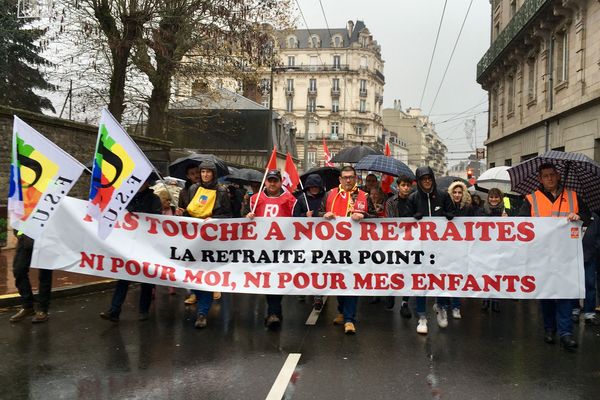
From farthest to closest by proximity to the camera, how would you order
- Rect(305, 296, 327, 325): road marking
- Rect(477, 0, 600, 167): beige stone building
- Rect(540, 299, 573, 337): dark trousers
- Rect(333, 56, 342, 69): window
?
Rect(333, 56, 342, 69): window
Rect(477, 0, 600, 167): beige stone building
Rect(305, 296, 327, 325): road marking
Rect(540, 299, 573, 337): dark trousers

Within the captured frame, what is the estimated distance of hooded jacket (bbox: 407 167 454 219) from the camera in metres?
6.39

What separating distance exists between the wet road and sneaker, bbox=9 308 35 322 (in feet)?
0.44

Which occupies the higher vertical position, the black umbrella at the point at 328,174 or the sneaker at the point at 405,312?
the black umbrella at the point at 328,174

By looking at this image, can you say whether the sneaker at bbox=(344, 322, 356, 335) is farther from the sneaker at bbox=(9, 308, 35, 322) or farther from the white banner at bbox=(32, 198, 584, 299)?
the sneaker at bbox=(9, 308, 35, 322)

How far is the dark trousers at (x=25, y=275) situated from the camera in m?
6.39

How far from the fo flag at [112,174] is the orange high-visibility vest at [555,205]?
4568 millimetres

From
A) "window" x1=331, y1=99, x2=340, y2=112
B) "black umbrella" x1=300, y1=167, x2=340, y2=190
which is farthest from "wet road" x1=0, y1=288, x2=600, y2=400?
"window" x1=331, y1=99, x2=340, y2=112

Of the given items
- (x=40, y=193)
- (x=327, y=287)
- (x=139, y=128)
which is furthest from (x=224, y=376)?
(x=139, y=128)

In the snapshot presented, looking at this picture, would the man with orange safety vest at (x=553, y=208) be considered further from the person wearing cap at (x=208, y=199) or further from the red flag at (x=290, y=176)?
the person wearing cap at (x=208, y=199)

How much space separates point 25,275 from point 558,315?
6198 millimetres

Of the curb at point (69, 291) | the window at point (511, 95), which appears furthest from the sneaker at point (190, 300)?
the window at point (511, 95)

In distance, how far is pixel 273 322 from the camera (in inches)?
247

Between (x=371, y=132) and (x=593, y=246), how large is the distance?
292ft

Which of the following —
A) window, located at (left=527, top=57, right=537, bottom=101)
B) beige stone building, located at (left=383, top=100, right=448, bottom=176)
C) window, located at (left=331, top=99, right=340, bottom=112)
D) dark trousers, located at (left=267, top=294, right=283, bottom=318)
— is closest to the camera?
dark trousers, located at (left=267, top=294, right=283, bottom=318)
